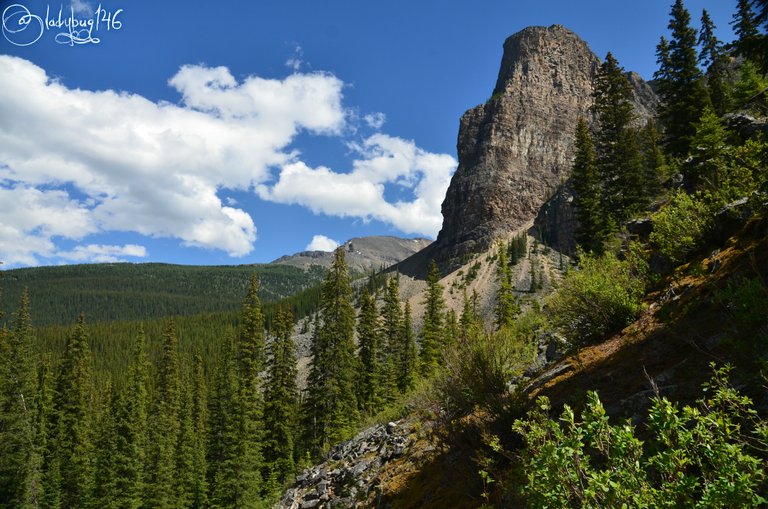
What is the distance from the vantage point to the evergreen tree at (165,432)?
1187 inches

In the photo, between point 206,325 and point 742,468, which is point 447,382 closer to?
point 742,468

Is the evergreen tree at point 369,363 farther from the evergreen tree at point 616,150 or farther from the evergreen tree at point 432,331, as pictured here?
the evergreen tree at point 616,150

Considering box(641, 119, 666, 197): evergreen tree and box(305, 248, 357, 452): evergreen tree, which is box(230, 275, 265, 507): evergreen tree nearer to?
box(305, 248, 357, 452): evergreen tree

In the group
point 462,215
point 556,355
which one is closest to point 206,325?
point 462,215

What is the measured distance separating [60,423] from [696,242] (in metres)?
46.7

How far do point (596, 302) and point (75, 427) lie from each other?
1709 inches

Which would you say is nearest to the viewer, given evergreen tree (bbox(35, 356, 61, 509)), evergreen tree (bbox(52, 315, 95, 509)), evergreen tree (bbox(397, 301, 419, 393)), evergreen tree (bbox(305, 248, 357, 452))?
evergreen tree (bbox(35, 356, 61, 509))

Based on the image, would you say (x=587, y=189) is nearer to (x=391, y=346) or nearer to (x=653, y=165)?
(x=653, y=165)

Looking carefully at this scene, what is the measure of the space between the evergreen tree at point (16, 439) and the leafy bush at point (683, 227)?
118 feet

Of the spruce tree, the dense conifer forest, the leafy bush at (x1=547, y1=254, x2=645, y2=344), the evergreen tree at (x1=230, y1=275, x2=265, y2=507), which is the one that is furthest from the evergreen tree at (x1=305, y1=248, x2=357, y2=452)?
the leafy bush at (x1=547, y1=254, x2=645, y2=344)

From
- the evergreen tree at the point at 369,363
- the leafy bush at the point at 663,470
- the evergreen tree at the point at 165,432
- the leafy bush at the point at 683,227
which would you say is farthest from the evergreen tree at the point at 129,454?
the leafy bush at the point at 663,470

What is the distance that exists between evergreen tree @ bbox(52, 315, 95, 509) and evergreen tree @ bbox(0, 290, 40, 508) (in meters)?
3.95

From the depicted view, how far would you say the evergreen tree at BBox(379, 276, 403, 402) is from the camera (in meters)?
42.8

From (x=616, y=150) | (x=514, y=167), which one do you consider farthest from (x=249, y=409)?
(x=514, y=167)
